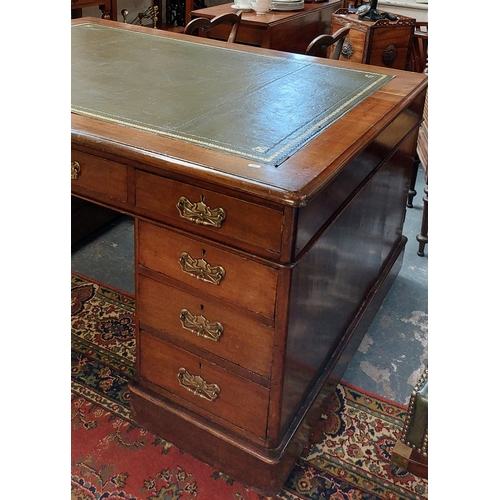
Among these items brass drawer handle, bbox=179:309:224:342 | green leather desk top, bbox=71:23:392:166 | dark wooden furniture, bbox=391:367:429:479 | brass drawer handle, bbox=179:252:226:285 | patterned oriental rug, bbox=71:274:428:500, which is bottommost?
patterned oriental rug, bbox=71:274:428:500

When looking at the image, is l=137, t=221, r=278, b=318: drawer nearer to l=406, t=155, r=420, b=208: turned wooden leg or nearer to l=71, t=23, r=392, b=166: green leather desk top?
l=71, t=23, r=392, b=166: green leather desk top

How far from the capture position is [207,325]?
131cm

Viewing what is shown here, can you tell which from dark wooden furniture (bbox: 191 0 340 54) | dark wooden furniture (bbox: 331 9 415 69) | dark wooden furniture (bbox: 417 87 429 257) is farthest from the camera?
dark wooden furniture (bbox: 191 0 340 54)

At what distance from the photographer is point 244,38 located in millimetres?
3424

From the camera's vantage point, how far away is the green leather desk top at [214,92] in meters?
1.27

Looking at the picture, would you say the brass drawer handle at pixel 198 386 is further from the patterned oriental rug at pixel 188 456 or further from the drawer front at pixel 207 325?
the patterned oriental rug at pixel 188 456

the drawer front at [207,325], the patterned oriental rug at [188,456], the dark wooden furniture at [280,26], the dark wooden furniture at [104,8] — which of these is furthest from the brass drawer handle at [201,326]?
the dark wooden furniture at [104,8]

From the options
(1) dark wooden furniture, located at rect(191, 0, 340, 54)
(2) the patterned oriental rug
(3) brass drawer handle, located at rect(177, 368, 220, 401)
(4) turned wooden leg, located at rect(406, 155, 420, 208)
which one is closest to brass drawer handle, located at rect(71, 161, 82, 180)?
(3) brass drawer handle, located at rect(177, 368, 220, 401)

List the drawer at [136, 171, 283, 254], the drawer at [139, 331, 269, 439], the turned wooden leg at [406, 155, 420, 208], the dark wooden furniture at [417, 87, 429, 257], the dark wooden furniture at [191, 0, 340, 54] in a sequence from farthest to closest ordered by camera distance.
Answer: the dark wooden furniture at [191, 0, 340, 54]
the turned wooden leg at [406, 155, 420, 208]
the dark wooden furniture at [417, 87, 429, 257]
the drawer at [139, 331, 269, 439]
the drawer at [136, 171, 283, 254]

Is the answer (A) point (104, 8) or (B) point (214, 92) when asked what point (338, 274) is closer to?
(B) point (214, 92)

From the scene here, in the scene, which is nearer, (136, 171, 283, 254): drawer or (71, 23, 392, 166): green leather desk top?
(136, 171, 283, 254): drawer

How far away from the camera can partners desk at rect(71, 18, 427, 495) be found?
44.9 inches

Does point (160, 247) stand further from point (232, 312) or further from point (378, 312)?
point (378, 312)

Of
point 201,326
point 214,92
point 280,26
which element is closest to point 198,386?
point 201,326
